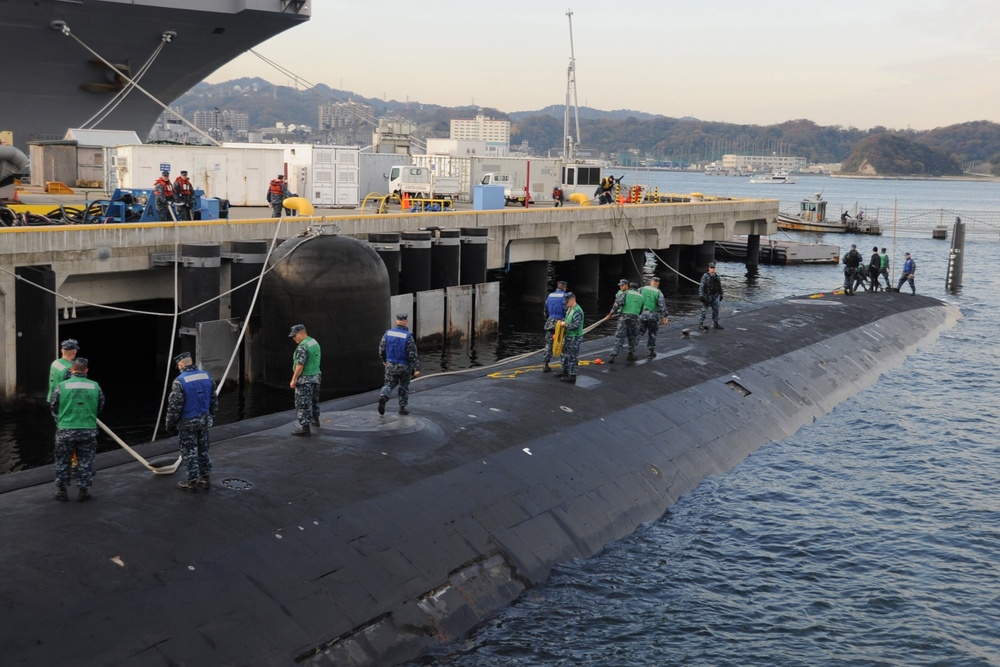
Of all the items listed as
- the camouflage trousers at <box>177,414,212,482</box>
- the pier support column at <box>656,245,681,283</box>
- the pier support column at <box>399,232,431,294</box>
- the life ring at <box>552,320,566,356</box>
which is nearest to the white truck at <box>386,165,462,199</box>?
the pier support column at <box>656,245,681,283</box>

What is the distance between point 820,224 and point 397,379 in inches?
3595

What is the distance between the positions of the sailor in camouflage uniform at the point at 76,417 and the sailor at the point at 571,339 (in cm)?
1097

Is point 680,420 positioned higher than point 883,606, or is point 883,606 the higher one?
point 680,420

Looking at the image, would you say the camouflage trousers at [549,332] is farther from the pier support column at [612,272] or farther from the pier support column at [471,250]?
the pier support column at [612,272]

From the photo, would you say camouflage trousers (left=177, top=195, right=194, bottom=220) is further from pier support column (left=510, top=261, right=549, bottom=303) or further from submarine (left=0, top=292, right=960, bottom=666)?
pier support column (left=510, top=261, right=549, bottom=303)

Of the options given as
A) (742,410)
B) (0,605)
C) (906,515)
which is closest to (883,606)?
(906,515)

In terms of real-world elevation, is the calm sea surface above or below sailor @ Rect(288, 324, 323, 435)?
below

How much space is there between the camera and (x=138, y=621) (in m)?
10.8

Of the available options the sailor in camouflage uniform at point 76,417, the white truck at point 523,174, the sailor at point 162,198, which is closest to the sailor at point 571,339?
the sailor in camouflage uniform at point 76,417

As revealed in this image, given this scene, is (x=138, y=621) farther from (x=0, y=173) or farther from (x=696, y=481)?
(x=0, y=173)

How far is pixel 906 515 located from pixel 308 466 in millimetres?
12782

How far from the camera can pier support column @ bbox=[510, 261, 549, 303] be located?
1859 inches

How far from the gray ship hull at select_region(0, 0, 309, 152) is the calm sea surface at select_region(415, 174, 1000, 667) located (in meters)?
33.6

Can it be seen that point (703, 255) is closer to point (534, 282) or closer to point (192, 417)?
point (534, 282)
